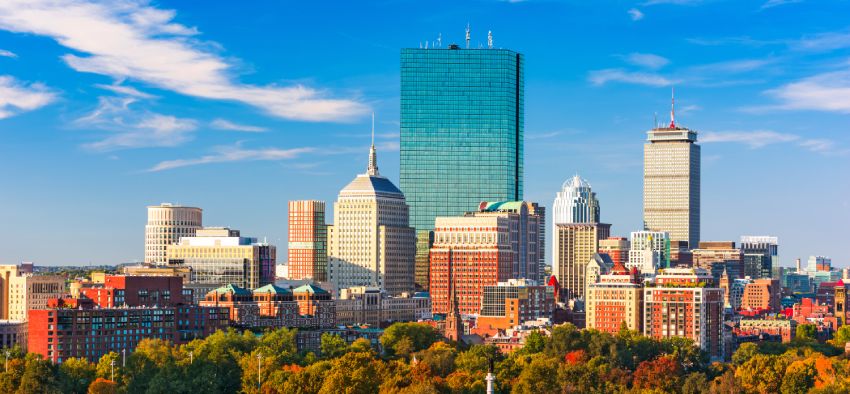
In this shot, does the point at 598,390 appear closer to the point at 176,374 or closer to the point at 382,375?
the point at 382,375

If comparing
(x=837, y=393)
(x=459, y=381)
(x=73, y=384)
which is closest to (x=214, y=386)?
(x=73, y=384)

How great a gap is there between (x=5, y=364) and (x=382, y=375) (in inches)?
1778

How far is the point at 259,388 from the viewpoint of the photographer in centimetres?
19338

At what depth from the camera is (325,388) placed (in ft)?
580

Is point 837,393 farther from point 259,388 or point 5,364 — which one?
point 5,364

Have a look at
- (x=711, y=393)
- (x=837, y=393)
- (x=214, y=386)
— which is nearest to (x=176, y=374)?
(x=214, y=386)

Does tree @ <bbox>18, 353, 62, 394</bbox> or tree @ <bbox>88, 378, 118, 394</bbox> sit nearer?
tree @ <bbox>18, 353, 62, 394</bbox>

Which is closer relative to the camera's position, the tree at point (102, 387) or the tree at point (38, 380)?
the tree at point (38, 380)

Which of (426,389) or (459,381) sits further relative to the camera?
(459,381)

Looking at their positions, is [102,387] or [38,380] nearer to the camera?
[38,380]

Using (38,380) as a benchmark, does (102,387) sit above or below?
below

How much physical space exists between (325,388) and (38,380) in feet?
102

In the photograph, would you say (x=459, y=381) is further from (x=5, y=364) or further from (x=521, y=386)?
(x=5, y=364)

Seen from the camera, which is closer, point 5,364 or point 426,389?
point 426,389
